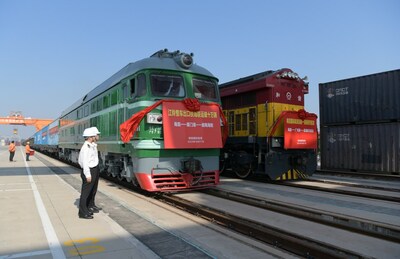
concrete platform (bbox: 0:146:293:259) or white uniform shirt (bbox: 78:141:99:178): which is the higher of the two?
white uniform shirt (bbox: 78:141:99:178)

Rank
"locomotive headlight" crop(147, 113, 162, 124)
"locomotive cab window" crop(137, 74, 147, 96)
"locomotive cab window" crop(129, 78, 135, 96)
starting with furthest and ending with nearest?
"locomotive cab window" crop(129, 78, 135, 96) < "locomotive cab window" crop(137, 74, 147, 96) < "locomotive headlight" crop(147, 113, 162, 124)

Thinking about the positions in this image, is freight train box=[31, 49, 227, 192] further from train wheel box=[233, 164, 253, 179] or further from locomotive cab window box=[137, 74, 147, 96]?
train wheel box=[233, 164, 253, 179]

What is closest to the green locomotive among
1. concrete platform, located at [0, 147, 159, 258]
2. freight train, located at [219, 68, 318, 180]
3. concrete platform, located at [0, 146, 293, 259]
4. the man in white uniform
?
concrete platform, located at [0, 146, 293, 259]

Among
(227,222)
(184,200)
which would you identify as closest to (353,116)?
(184,200)

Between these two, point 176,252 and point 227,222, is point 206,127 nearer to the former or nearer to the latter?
point 227,222

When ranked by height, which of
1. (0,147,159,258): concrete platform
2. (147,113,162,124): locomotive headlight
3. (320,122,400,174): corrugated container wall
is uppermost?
(147,113,162,124): locomotive headlight

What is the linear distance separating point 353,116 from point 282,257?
40.0ft

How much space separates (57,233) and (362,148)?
504 inches

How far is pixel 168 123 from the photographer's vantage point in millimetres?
7812

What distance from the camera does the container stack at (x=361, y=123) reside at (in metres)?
13.5

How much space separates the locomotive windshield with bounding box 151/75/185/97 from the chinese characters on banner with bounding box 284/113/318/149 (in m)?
4.18

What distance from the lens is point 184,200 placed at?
7.88m

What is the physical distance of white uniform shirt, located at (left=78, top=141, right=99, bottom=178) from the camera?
6137 mm

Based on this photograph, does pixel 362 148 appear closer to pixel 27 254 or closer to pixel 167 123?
pixel 167 123
